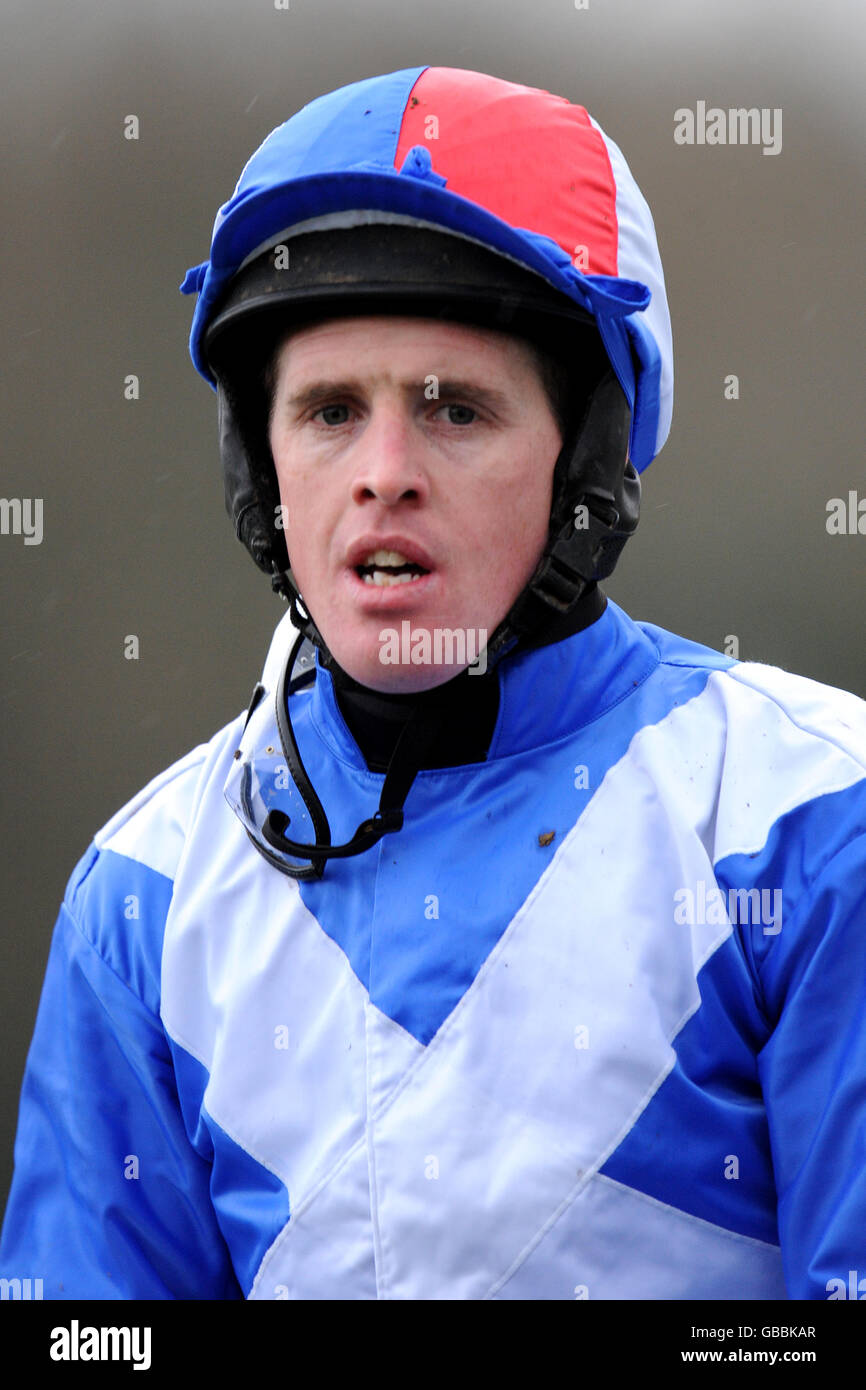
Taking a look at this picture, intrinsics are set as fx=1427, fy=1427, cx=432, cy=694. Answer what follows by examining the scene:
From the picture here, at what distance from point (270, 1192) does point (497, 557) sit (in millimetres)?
741

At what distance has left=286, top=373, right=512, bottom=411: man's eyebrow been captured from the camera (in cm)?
150

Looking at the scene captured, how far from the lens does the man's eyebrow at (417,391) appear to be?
1.50 m

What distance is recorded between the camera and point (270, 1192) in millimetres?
1570

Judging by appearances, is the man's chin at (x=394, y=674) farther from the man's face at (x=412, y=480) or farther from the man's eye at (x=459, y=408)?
the man's eye at (x=459, y=408)

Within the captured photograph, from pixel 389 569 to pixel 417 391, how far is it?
19 cm

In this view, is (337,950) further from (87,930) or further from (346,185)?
(346,185)

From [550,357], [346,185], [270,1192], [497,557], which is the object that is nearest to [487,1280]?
[270,1192]

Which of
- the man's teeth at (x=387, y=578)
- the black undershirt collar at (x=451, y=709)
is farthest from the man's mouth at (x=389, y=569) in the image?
the black undershirt collar at (x=451, y=709)

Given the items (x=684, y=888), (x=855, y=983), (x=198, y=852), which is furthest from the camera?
(x=198, y=852)

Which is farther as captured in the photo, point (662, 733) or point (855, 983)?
point (662, 733)

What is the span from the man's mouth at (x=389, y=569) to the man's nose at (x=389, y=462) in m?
0.06

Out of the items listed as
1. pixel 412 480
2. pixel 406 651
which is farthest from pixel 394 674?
pixel 412 480

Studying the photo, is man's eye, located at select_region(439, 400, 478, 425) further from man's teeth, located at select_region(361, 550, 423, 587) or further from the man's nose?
man's teeth, located at select_region(361, 550, 423, 587)

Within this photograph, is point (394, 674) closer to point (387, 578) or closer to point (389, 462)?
point (387, 578)
